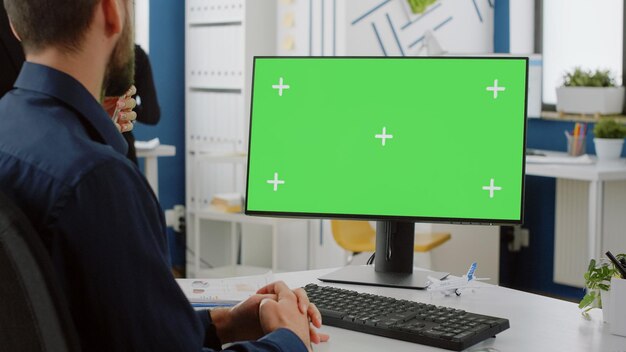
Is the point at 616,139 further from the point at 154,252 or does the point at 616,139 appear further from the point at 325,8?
the point at 154,252

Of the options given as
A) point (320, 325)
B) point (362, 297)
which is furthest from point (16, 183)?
point (362, 297)

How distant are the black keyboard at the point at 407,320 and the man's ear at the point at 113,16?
0.71 meters

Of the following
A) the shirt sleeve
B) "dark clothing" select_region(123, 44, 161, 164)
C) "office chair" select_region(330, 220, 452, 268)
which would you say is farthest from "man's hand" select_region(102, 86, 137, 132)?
"office chair" select_region(330, 220, 452, 268)

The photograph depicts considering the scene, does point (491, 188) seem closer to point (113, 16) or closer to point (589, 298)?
point (589, 298)

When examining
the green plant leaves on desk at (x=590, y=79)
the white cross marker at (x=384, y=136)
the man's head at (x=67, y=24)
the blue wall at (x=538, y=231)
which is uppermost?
the green plant leaves on desk at (x=590, y=79)

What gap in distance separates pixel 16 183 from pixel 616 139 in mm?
3943

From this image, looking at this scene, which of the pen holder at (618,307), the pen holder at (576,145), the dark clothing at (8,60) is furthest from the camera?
the pen holder at (576,145)

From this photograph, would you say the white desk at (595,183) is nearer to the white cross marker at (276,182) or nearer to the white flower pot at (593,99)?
the white flower pot at (593,99)

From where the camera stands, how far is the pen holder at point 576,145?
184 inches

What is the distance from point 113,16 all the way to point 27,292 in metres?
0.35

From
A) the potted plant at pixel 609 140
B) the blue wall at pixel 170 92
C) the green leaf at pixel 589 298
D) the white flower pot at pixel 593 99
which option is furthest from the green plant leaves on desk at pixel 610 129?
the green leaf at pixel 589 298

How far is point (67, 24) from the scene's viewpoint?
112 centimetres

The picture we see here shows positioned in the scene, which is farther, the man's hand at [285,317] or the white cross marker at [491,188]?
the white cross marker at [491,188]

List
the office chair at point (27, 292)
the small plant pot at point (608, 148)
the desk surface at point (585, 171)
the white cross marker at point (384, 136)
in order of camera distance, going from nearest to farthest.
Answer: the office chair at point (27, 292) < the white cross marker at point (384, 136) < the desk surface at point (585, 171) < the small plant pot at point (608, 148)
